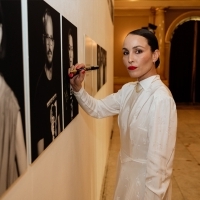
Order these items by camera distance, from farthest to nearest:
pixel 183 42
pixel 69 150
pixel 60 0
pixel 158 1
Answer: pixel 183 42, pixel 158 1, pixel 69 150, pixel 60 0

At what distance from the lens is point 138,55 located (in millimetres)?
1693

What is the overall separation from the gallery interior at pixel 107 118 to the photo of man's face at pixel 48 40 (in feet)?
0.24

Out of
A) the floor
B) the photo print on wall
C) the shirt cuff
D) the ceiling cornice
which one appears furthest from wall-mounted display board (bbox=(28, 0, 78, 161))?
the ceiling cornice

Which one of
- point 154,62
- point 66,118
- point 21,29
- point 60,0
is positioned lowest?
point 66,118

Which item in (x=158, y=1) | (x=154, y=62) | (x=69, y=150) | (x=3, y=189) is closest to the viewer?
(x=3, y=189)

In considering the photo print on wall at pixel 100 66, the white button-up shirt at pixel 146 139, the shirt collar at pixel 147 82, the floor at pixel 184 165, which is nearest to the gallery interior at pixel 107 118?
the floor at pixel 184 165

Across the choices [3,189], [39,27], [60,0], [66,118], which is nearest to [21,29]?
[39,27]

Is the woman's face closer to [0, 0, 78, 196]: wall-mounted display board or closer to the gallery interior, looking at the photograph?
the gallery interior

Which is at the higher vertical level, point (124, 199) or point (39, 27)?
point (39, 27)

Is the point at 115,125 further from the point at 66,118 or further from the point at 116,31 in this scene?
the point at 66,118

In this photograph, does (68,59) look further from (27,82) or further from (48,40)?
(27,82)

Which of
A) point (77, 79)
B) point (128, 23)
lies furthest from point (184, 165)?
point (128, 23)

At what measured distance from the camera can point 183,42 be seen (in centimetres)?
1224

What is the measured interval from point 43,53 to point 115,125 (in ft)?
24.0
